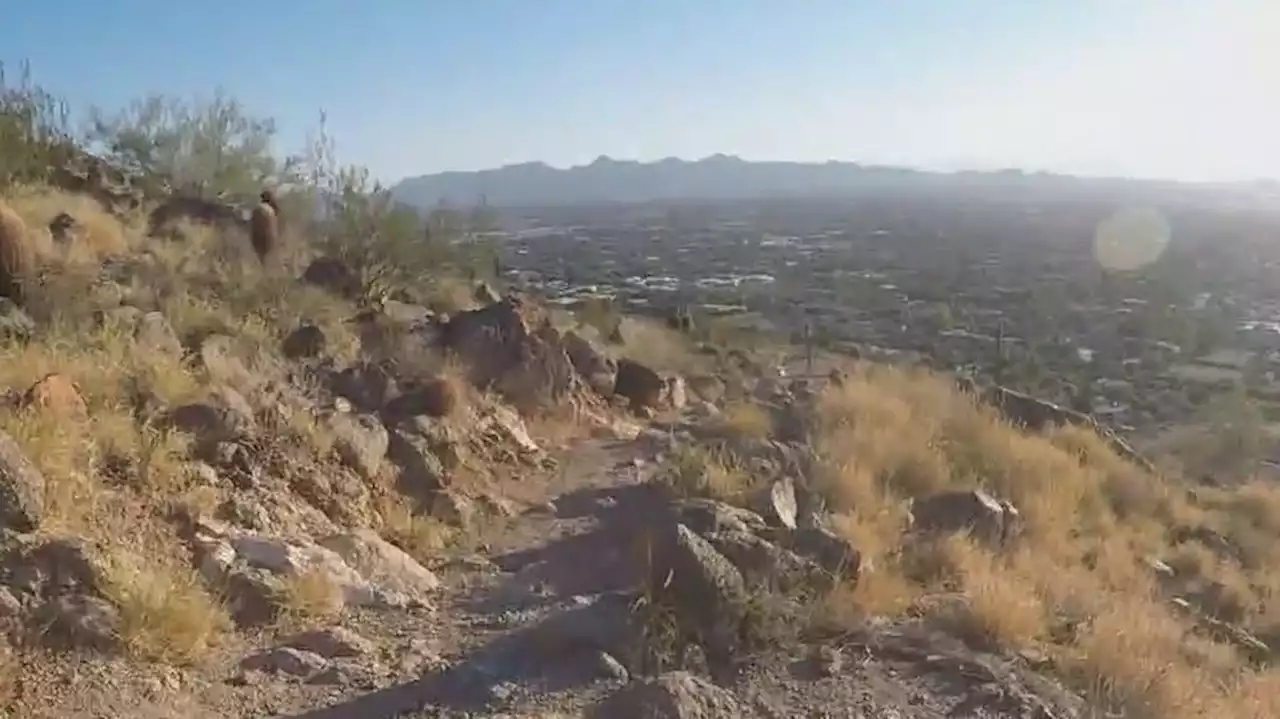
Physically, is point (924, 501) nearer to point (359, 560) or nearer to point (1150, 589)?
point (1150, 589)

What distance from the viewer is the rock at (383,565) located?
683 centimetres

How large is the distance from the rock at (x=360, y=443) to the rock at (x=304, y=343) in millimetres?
1799

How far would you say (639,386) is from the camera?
1458 centimetres

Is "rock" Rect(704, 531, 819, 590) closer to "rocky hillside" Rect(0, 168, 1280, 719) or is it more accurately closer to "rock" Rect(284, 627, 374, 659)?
"rocky hillside" Rect(0, 168, 1280, 719)

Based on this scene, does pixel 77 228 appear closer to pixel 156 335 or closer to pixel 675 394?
pixel 156 335

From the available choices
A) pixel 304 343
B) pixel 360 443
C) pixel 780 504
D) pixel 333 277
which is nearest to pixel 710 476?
pixel 780 504

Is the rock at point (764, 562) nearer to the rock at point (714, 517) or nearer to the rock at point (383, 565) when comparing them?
the rock at point (714, 517)

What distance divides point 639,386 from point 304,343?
5.15 metres

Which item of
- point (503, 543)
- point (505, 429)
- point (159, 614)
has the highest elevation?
point (159, 614)

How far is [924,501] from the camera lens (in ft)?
31.9

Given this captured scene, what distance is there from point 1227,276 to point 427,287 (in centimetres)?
7123

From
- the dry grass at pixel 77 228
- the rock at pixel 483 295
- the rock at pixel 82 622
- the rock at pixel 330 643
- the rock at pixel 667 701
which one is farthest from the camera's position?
the rock at pixel 483 295

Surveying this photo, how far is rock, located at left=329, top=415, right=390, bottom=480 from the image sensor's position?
8312 millimetres

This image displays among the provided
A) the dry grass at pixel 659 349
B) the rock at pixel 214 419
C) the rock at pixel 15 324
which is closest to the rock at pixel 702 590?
the rock at pixel 214 419
